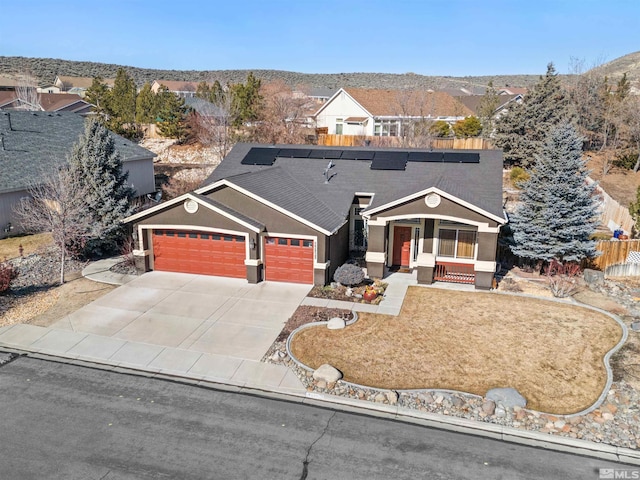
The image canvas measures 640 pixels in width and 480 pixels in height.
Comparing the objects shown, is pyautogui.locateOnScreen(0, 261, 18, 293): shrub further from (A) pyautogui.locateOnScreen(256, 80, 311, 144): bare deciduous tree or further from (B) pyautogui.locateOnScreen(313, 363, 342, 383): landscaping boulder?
(A) pyautogui.locateOnScreen(256, 80, 311, 144): bare deciduous tree

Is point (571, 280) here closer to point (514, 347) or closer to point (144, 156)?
point (514, 347)

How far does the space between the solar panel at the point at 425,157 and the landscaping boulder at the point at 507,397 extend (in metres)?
14.8

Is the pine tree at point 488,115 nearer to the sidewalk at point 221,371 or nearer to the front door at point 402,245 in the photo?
the front door at point 402,245

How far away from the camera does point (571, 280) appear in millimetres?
21062

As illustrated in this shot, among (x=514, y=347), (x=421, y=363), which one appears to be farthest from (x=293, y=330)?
(x=514, y=347)

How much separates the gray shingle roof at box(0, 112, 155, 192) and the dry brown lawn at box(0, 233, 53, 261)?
2.76m

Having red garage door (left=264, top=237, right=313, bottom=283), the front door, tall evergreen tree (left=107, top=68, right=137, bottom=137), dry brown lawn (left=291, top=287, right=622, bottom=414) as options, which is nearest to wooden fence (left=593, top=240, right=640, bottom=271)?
dry brown lawn (left=291, top=287, right=622, bottom=414)

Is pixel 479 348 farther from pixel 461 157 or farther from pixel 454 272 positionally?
pixel 461 157

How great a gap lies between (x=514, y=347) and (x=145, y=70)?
157725 mm

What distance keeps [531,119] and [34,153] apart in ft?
120

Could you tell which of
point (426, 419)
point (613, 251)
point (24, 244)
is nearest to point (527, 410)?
point (426, 419)

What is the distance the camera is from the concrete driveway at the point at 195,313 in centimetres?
1577

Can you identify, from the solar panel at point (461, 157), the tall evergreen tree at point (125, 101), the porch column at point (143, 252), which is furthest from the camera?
the tall evergreen tree at point (125, 101)

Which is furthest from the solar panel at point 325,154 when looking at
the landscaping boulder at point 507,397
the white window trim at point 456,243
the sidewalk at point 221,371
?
the landscaping boulder at point 507,397
